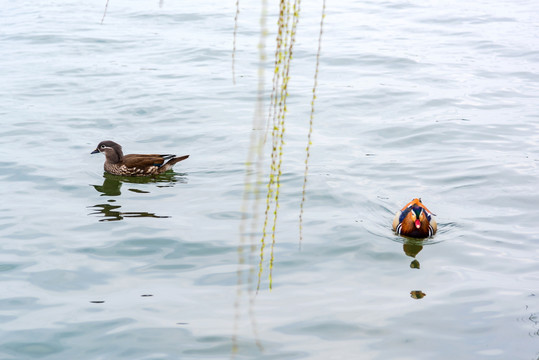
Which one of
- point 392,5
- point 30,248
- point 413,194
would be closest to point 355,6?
point 392,5

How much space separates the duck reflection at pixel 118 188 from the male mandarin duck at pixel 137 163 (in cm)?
9

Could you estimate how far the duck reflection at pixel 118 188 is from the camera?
31.9 feet

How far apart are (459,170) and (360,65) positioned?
23.5ft

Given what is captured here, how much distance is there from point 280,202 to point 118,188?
8.44ft

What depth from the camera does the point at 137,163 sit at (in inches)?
454

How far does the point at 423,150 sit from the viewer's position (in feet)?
39.8

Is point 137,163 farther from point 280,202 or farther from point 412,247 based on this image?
point 412,247

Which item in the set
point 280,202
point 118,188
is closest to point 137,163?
point 118,188

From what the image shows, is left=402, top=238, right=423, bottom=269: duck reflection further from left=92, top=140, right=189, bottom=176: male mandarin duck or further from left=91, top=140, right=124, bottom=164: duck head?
left=91, top=140, right=124, bottom=164: duck head

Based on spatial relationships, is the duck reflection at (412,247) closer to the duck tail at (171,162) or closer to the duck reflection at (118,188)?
the duck reflection at (118,188)

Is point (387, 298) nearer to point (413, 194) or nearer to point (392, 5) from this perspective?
point (413, 194)

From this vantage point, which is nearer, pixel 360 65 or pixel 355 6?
pixel 360 65

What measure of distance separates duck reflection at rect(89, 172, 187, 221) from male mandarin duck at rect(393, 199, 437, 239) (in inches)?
117

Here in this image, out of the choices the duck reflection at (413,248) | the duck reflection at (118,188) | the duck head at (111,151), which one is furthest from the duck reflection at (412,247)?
the duck head at (111,151)
